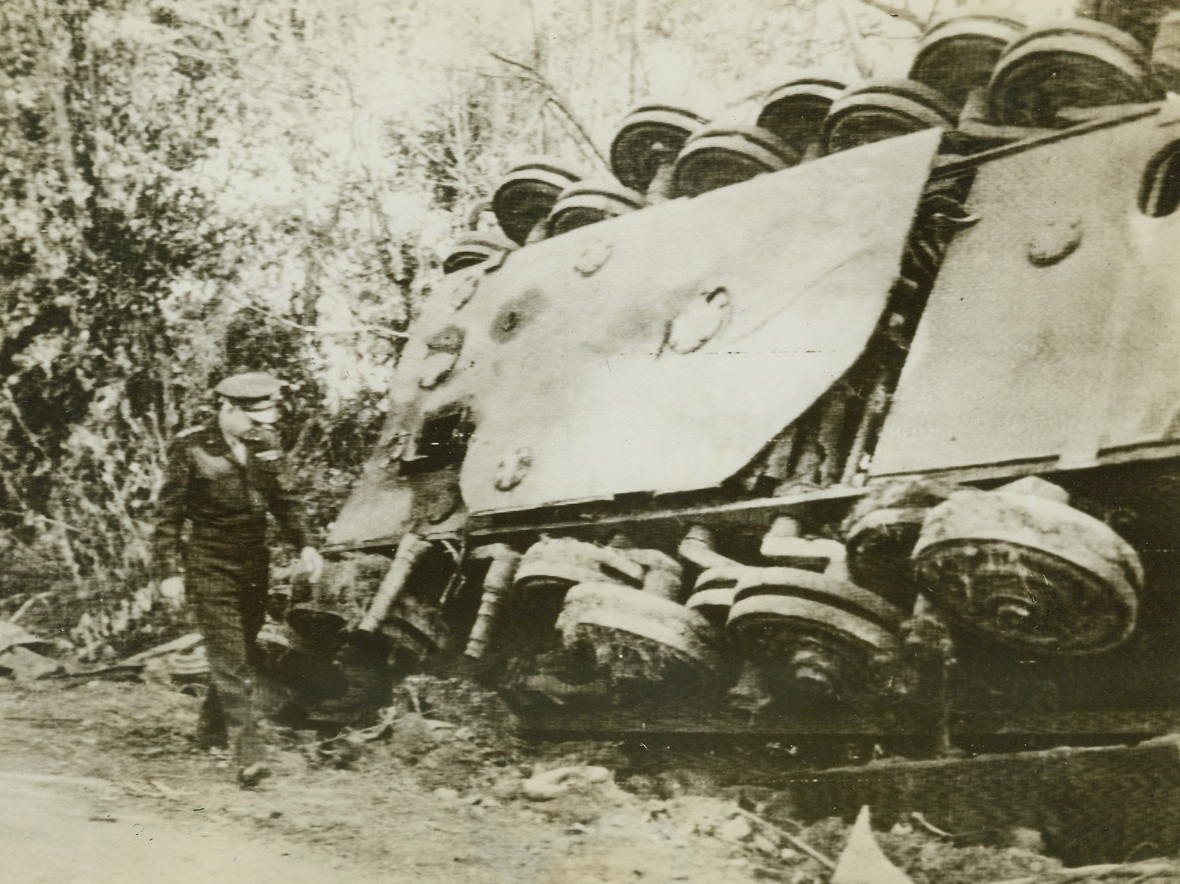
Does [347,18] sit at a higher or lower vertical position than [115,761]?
higher

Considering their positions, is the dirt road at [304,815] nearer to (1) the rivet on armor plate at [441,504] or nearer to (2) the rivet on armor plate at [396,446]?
(1) the rivet on armor plate at [441,504]

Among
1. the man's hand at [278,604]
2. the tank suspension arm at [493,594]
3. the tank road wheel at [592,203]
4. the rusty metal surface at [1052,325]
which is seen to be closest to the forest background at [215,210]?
the tank road wheel at [592,203]

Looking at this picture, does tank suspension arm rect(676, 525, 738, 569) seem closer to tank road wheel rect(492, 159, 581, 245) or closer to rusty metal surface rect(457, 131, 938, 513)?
rusty metal surface rect(457, 131, 938, 513)

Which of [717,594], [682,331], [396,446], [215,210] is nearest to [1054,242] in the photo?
[682,331]

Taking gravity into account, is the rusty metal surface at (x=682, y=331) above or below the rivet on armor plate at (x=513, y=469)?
above

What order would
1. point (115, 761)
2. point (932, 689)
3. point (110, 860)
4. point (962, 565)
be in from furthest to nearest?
1. point (115, 761)
2. point (110, 860)
3. point (932, 689)
4. point (962, 565)

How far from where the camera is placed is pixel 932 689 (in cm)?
174

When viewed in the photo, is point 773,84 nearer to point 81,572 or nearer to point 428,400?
→ point 428,400

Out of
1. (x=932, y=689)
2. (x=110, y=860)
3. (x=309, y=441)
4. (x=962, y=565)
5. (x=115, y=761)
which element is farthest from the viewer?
(x=309, y=441)

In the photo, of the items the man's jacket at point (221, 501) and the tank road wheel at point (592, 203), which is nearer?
the man's jacket at point (221, 501)

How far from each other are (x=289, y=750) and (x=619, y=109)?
5.80 ft

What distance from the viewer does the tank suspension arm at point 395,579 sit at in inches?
91.9

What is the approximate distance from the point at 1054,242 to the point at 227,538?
1928 millimetres

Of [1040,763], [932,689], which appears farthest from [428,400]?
[1040,763]
